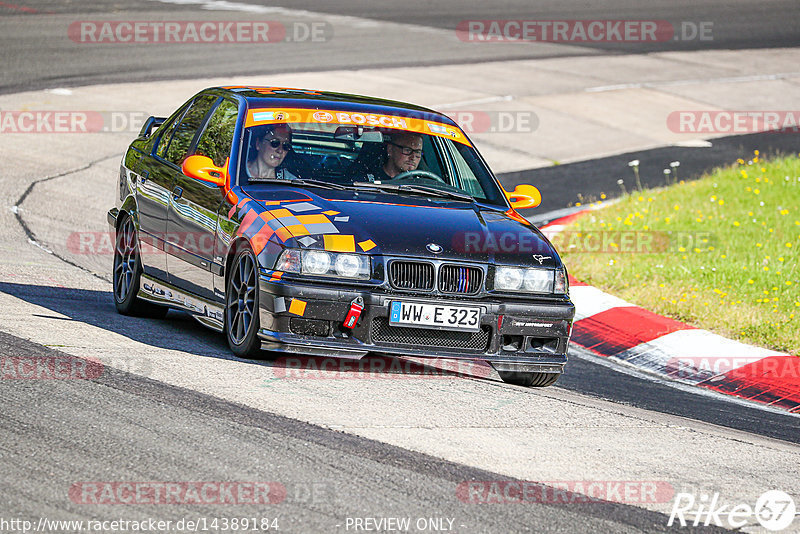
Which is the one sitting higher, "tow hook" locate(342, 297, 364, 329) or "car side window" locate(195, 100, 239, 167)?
"car side window" locate(195, 100, 239, 167)

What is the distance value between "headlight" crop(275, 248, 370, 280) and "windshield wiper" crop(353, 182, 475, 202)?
3.23ft

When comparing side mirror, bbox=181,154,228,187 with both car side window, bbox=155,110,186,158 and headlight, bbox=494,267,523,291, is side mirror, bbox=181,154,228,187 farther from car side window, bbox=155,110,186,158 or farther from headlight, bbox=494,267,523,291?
headlight, bbox=494,267,523,291

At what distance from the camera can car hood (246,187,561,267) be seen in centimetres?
674

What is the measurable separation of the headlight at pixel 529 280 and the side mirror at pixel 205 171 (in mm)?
1790

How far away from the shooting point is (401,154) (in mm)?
7898

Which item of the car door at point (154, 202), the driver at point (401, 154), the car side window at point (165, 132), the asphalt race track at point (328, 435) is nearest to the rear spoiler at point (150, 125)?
the car side window at point (165, 132)

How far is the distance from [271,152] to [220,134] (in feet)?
1.84

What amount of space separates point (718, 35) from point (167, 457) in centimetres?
2721

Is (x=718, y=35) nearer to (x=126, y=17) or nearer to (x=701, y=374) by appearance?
(x=126, y=17)

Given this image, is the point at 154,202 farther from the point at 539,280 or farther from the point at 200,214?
the point at 539,280

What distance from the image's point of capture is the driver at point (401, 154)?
7746 millimetres

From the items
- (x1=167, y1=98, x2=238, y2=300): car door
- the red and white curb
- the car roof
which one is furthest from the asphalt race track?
the car roof

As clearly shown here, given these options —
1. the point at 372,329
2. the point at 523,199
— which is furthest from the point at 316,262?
the point at 523,199

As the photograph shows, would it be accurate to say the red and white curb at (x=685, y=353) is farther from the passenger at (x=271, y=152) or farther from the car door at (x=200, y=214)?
the car door at (x=200, y=214)
